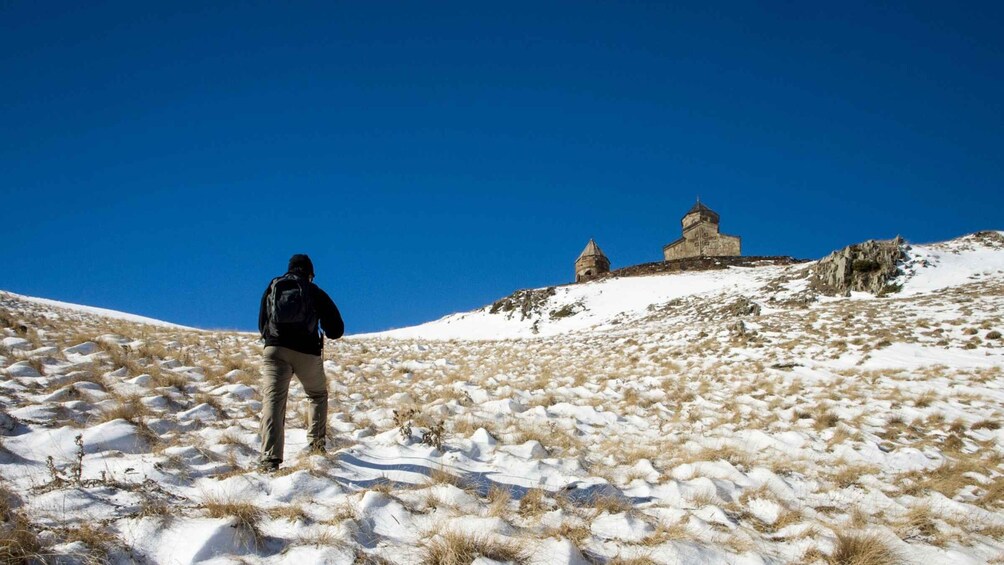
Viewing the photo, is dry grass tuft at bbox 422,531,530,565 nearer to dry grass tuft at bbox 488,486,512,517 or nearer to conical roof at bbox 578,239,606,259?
dry grass tuft at bbox 488,486,512,517

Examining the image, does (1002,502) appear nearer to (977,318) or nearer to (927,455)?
(927,455)

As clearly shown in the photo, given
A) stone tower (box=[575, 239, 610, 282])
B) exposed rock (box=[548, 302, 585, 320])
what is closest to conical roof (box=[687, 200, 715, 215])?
stone tower (box=[575, 239, 610, 282])

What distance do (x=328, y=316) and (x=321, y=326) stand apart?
0.15m

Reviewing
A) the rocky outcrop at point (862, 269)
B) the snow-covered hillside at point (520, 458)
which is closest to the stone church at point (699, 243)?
the rocky outcrop at point (862, 269)

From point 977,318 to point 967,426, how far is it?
9.39 m

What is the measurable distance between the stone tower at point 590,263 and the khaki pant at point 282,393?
150ft

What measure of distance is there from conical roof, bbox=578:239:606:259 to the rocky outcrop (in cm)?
2622

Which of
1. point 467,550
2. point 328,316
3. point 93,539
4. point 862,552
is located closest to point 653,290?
point 328,316

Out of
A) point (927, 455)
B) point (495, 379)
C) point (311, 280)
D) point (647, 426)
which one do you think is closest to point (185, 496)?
point (311, 280)

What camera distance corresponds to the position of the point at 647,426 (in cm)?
744

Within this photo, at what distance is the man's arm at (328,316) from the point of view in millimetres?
5211

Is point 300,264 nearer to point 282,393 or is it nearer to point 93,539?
point 282,393

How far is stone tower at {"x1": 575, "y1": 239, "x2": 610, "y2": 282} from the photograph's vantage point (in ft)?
165

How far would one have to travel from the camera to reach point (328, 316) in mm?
5250
